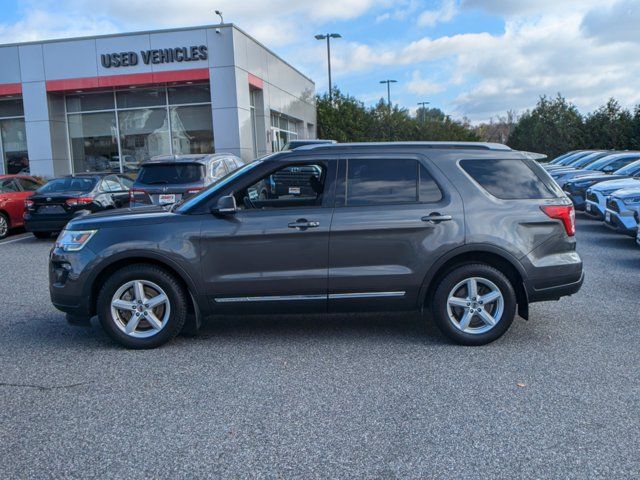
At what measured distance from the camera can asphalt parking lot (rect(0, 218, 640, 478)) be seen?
3488mm

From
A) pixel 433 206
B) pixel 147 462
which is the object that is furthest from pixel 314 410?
pixel 433 206

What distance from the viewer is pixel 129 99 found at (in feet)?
78.1

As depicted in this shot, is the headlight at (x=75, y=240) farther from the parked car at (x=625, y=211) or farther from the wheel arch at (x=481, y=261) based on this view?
the parked car at (x=625, y=211)

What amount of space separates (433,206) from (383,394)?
1.84 meters

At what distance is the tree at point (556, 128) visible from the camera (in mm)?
39250

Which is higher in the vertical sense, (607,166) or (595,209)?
(607,166)

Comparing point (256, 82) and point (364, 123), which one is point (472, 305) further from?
point (364, 123)

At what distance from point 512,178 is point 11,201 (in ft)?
41.4

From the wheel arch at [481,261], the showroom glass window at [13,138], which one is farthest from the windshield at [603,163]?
the showroom glass window at [13,138]

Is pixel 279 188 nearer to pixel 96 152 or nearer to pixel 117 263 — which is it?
pixel 117 263

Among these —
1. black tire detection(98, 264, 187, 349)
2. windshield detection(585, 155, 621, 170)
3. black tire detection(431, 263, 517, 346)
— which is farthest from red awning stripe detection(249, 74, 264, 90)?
black tire detection(431, 263, 517, 346)

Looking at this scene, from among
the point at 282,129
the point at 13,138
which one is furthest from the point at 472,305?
the point at 282,129

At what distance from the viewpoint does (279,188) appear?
5738mm

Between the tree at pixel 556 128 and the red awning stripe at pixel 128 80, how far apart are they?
26.1m
